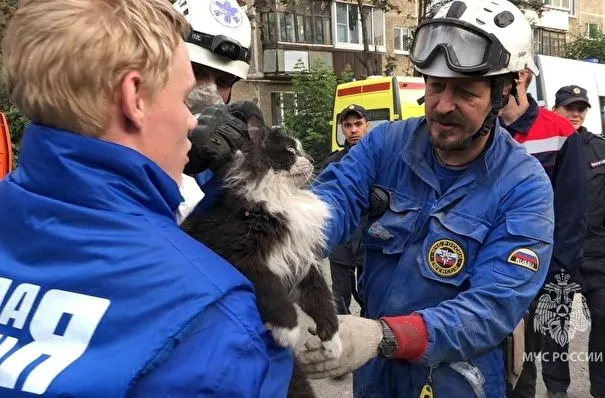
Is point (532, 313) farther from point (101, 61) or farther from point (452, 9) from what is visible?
point (101, 61)

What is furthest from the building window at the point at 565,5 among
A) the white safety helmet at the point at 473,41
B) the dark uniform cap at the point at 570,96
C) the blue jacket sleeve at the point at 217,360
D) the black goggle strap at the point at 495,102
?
the blue jacket sleeve at the point at 217,360

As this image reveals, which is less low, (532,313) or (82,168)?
(82,168)

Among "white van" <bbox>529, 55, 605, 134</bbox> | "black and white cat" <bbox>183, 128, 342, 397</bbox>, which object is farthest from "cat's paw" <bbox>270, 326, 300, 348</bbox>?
"white van" <bbox>529, 55, 605, 134</bbox>

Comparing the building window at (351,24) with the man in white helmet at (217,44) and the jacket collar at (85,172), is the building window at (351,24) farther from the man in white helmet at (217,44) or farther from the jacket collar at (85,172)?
the jacket collar at (85,172)

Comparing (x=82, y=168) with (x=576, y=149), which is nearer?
→ (x=82, y=168)

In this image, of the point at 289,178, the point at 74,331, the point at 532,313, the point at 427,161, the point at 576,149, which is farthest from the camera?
the point at 532,313

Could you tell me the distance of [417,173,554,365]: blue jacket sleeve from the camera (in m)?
2.13

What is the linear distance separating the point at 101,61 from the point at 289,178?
84 centimetres

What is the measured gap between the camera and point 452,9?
2.83 m

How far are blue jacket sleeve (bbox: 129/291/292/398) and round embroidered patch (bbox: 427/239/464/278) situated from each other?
4.41 feet

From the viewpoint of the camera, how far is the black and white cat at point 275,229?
5.42ft

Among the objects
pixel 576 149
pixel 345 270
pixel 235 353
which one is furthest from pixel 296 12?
pixel 235 353

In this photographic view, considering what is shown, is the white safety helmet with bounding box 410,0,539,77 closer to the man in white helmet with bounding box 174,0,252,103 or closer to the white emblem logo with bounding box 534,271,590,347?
the man in white helmet with bounding box 174,0,252,103

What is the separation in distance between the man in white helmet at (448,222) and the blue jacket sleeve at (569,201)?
6.12 ft
